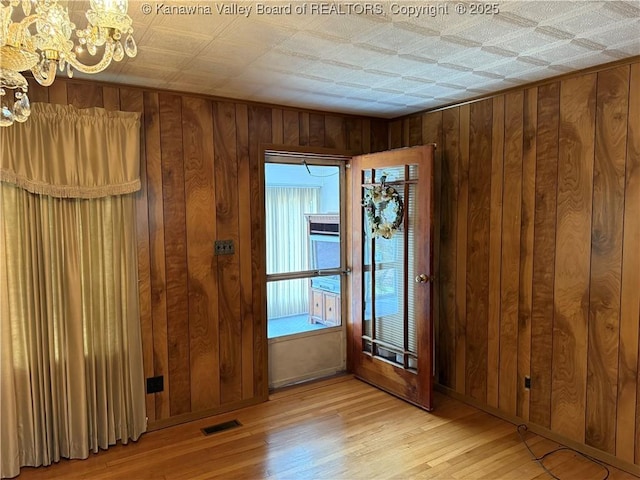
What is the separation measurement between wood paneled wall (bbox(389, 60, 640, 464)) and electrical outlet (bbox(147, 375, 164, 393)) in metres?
2.26

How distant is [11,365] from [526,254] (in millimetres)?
3300

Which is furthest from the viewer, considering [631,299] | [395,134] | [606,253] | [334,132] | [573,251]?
[395,134]

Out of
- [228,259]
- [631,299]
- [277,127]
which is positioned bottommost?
[631,299]

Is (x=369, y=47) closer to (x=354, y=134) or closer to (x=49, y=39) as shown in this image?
(x=49, y=39)

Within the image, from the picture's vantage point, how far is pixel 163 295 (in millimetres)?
3213

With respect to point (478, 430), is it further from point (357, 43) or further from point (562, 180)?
point (357, 43)

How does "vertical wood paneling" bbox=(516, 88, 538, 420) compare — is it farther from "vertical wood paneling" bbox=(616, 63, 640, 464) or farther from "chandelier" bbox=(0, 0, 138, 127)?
"chandelier" bbox=(0, 0, 138, 127)

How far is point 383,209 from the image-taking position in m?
3.83

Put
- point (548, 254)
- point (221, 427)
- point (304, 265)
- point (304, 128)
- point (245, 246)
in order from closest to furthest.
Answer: point (548, 254)
point (221, 427)
point (245, 246)
point (304, 128)
point (304, 265)

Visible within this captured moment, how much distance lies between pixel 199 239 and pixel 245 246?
37 cm

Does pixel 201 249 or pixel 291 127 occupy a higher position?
pixel 291 127

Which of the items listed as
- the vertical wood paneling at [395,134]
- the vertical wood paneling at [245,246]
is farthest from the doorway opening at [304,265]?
the vertical wood paneling at [395,134]

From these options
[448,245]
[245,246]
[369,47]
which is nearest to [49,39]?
[369,47]

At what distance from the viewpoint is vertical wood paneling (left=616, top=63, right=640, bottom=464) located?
2.58 m
